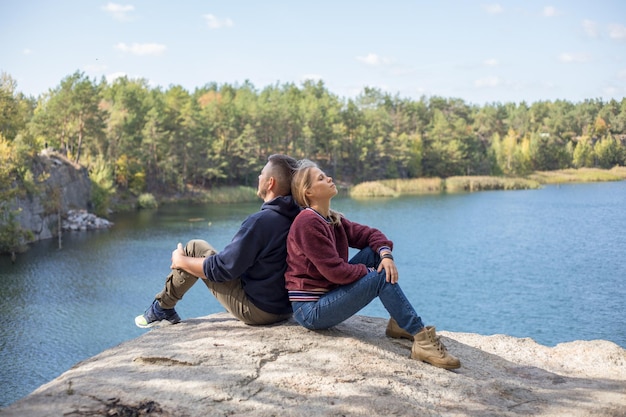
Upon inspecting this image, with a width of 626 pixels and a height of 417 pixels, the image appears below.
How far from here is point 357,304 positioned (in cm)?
315

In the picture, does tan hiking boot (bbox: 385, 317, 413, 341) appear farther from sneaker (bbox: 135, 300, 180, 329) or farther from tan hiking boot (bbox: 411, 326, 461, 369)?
sneaker (bbox: 135, 300, 180, 329)

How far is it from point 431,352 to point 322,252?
788mm

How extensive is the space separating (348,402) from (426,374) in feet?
1.91

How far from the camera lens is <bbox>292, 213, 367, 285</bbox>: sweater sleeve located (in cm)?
310

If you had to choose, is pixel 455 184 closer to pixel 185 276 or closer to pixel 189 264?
pixel 185 276

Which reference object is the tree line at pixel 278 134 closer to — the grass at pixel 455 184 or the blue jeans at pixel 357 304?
the grass at pixel 455 184

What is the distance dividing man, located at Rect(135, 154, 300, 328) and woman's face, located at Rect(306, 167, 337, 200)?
163mm

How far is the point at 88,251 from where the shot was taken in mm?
20250

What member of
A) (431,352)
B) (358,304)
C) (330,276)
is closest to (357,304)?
(358,304)

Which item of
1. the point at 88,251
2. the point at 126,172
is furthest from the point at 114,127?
the point at 88,251

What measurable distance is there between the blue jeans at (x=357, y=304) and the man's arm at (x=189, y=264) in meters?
0.56

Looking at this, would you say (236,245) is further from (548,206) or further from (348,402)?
(548,206)

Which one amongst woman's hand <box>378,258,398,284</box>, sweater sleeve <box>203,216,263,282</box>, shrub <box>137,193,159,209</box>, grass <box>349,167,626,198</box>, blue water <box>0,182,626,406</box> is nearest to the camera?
woman's hand <box>378,258,398,284</box>

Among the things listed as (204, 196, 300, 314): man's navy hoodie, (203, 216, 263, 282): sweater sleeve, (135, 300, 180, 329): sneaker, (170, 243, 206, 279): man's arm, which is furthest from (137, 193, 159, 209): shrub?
(203, 216, 263, 282): sweater sleeve
